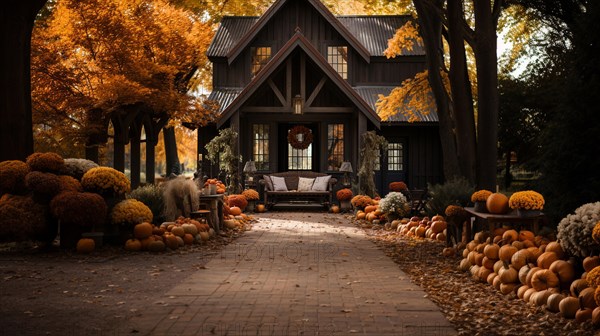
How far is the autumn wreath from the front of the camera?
26938 mm

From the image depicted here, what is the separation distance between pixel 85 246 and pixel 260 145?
1444 cm

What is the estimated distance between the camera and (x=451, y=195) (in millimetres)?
15266

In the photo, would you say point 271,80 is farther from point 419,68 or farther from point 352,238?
point 352,238

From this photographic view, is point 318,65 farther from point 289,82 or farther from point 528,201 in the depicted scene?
point 528,201

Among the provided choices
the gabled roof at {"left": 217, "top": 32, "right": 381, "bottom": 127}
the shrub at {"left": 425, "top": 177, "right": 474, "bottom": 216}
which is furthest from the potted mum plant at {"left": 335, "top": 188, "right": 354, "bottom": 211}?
the shrub at {"left": 425, "top": 177, "right": 474, "bottom": 216}

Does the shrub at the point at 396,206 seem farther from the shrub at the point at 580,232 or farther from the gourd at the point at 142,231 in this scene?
the shrub at the point at 580,232

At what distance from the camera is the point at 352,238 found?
15773 millimetres

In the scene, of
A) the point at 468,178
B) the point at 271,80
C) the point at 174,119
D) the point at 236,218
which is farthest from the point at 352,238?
the point at 174,119

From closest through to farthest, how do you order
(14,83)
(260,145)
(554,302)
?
(554,302), (14,83), (260,145)

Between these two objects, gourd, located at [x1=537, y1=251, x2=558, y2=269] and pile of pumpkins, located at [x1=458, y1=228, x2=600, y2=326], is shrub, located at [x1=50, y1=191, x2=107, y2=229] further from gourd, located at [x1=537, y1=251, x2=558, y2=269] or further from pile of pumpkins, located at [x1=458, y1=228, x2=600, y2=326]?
gourd, located at [x1=537, y1=251, x2=558, y2=269]

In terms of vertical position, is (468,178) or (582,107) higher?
(582,107)

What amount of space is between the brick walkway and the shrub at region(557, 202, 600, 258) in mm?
1682

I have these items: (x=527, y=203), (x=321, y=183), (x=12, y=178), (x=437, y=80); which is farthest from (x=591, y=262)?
(x=321, y=183)

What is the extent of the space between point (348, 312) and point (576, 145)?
631cm
